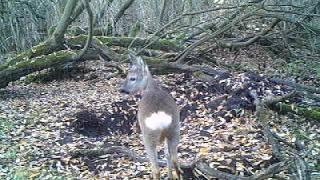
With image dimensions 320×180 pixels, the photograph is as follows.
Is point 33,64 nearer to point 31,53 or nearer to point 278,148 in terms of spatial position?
point 31,53

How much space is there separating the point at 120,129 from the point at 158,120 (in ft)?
8.14

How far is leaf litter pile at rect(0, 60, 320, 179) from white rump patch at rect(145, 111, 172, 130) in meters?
0.89

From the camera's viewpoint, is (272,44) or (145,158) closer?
(145,158)

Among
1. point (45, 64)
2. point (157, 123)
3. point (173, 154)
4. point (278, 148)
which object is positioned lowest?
point (278, 148)

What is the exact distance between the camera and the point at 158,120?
4383 mm

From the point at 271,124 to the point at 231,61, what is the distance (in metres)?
4.00

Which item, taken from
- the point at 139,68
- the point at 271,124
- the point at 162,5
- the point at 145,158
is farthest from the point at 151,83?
the point at 162,5

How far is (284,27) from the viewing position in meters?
10.4

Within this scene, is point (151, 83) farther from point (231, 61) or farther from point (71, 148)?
point (231, 61)

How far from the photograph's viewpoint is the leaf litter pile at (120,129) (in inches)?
213

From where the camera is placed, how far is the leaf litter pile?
5402 mm

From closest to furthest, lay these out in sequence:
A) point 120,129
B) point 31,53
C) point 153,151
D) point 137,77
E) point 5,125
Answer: point 153,151 < point 137,77 < point 120,129 < point 5,125 < point 31,53

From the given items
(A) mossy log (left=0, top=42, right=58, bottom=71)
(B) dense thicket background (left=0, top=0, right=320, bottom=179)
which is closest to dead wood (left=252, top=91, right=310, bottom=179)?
(B) dense thicket background (left=0, top=0, right=320, bottom=179)

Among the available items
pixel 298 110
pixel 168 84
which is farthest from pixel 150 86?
pixel 168 84
